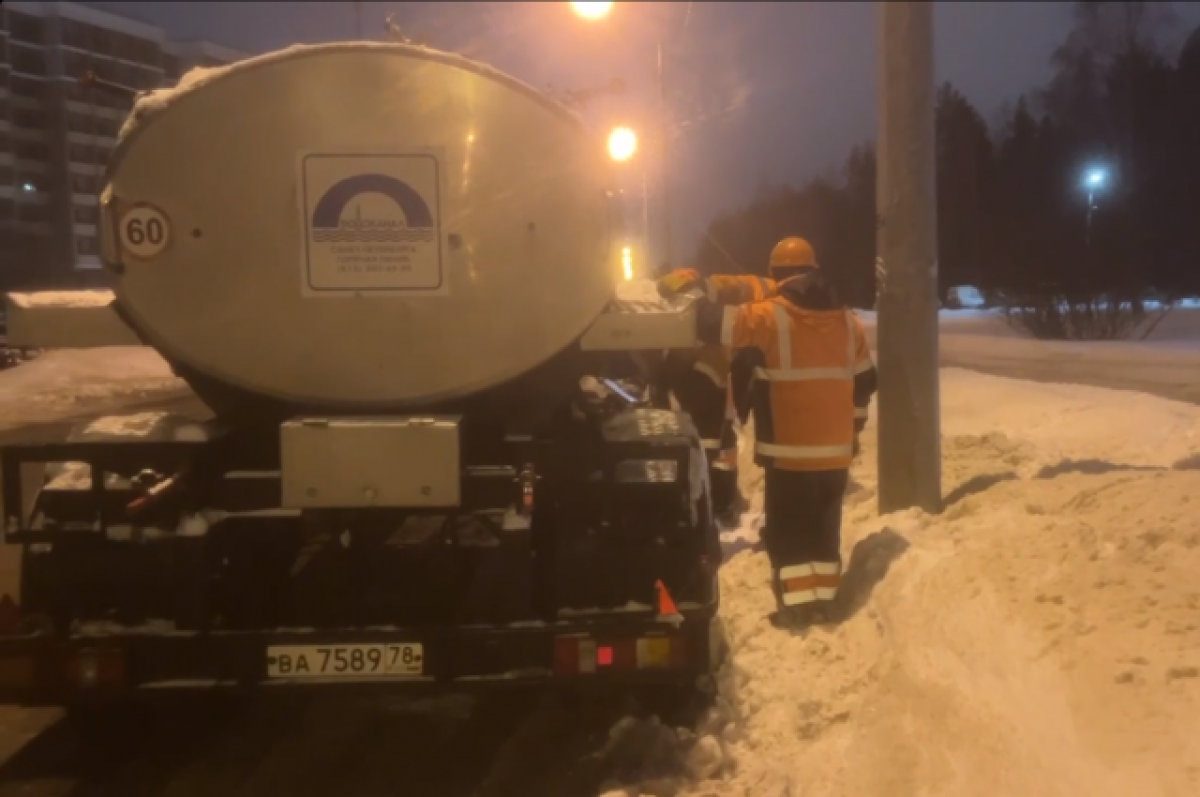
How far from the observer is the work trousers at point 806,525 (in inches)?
238

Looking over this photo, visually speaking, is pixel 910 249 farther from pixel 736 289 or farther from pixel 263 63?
pixel 263 63

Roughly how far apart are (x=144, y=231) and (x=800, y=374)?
312 cm

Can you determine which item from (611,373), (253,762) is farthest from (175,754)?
(611,373)

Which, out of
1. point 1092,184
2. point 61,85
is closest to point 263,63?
point 1092,184

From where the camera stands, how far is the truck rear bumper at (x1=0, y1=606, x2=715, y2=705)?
4453mm

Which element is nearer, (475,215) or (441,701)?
(475,215)

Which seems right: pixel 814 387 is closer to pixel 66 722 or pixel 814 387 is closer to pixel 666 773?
pixel 666 773

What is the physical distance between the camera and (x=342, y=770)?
496 cm

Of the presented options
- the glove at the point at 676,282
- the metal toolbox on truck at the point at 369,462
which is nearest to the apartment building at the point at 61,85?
the glove at the point at 676,282

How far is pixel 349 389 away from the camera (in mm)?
4684

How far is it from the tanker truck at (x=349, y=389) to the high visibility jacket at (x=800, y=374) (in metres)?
1.46

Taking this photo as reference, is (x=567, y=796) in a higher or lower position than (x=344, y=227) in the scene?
lower

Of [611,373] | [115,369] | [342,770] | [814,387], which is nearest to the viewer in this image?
[342,770]

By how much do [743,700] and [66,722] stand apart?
3076 mm
